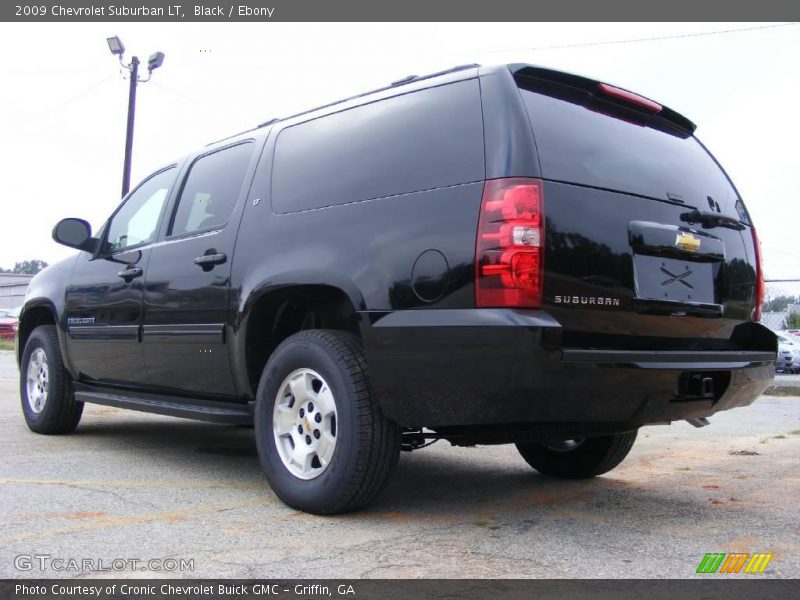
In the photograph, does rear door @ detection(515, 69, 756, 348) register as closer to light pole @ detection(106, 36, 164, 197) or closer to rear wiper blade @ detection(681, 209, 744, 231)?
rear wiper blade @ detection(681, 209, 744, 231)

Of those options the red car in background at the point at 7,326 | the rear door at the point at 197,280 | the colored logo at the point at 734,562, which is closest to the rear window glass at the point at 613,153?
the colored logo at the point at 734,562

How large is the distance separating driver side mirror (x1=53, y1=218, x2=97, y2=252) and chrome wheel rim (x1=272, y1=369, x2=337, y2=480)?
251cm

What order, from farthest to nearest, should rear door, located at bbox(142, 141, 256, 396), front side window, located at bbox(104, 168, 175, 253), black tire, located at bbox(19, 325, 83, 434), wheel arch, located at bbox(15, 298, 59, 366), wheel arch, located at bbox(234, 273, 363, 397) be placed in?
1. wheel arch, located at bbox(15, 298, 59, 366)
2. black tire, located at bbox(19, 325, 83, 434)
3. front side window, located at bbox(104, 168, 175, 253)
4. rear door, located at bbox(142, 141, 256, 396)
5. wheel arch, located at bbox(234, 273, 363, 397)

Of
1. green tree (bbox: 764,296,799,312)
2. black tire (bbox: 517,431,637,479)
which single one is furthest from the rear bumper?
green tree (bbox: 764,296,799,312)

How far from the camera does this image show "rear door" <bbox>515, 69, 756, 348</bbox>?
3.04 metres

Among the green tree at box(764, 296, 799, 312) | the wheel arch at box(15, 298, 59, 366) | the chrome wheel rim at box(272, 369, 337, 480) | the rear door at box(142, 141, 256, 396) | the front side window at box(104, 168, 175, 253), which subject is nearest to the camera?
the chrome wheel rim at box(272, 369, 337, 480)

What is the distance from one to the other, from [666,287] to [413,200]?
1091 mm

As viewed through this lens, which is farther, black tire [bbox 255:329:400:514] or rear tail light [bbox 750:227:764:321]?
rear tail light [bbox 750:227:764:321]

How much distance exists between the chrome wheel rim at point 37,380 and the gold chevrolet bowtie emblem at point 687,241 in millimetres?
4442

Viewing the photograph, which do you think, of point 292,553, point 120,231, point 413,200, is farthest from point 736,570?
point 120,231

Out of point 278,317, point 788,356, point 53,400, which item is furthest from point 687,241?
point 788,356

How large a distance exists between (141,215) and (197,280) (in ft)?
4.09

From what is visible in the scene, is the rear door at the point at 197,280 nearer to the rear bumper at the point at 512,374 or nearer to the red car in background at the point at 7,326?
the rear bumper at the point at 512,374

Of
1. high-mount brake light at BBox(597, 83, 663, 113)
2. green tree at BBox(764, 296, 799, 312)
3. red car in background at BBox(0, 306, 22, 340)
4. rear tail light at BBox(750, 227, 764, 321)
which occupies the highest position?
high-mount brake light at BBox(597, 83, 663, 113)
